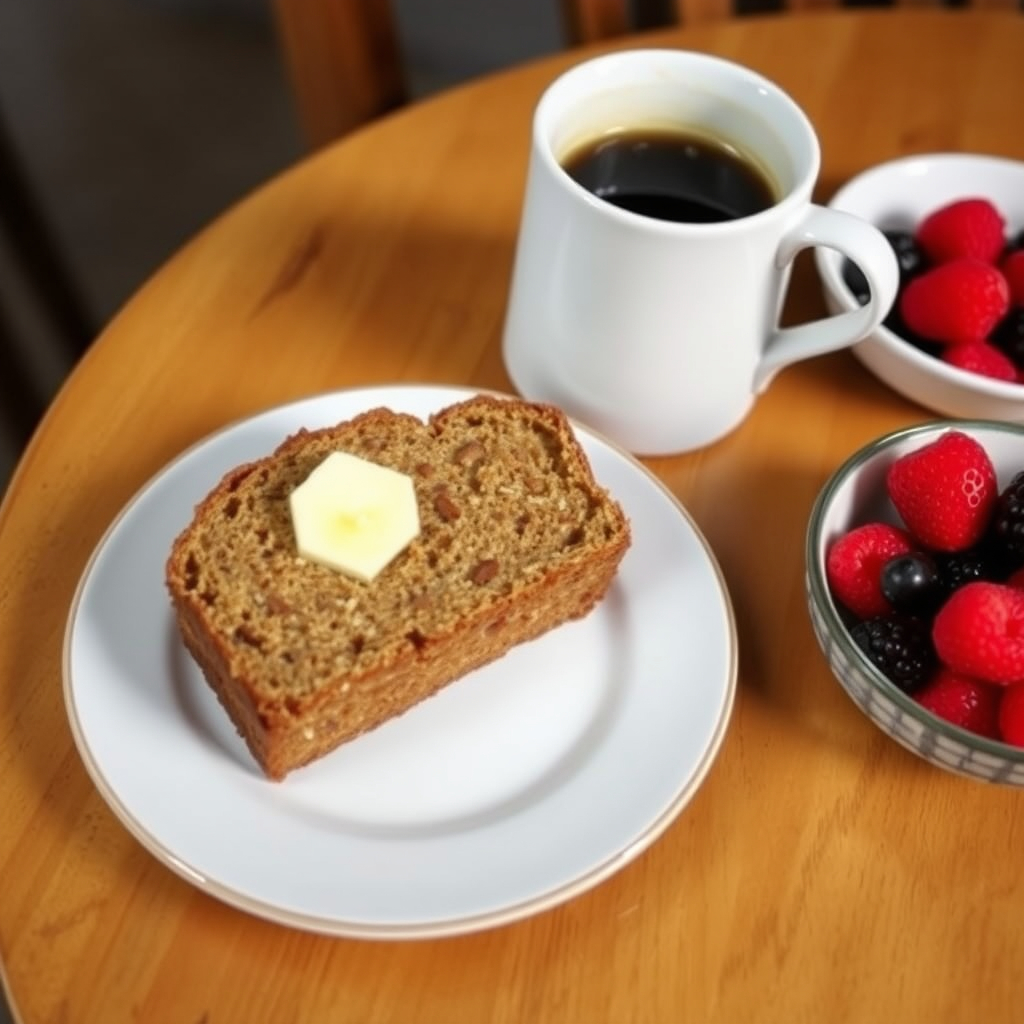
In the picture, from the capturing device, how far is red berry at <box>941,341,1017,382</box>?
3.47 ft

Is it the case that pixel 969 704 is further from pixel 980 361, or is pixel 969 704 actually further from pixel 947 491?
pixel 980 361

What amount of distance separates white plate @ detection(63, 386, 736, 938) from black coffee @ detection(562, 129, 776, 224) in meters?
0.23

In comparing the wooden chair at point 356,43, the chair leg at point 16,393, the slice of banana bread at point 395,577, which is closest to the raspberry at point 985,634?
the slice of banana bread at point 395,577

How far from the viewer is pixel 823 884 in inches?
33.3

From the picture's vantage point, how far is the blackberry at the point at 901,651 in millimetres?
859

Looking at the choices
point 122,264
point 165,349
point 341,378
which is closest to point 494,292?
point 341,378

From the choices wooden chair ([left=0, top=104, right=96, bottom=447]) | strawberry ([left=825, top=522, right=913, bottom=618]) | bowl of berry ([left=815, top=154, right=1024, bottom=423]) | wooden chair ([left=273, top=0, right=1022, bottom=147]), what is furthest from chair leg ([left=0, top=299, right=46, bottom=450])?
strawberry ([left=825, top=522, right=913, bottom=618])

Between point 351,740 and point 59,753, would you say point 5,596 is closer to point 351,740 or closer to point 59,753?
point 59,753

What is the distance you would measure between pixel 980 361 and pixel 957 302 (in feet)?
0.19

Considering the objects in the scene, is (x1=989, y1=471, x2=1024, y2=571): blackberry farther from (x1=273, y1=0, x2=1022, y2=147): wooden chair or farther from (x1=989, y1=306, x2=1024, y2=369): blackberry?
(x1=273, y1=0, x2=1022, y2=147): wooden chair

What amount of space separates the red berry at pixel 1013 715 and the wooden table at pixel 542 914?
10 centimetres

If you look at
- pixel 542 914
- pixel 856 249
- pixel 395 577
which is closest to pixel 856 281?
pixel 856 249

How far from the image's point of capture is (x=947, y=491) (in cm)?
90

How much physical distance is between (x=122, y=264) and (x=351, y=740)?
1.77m
